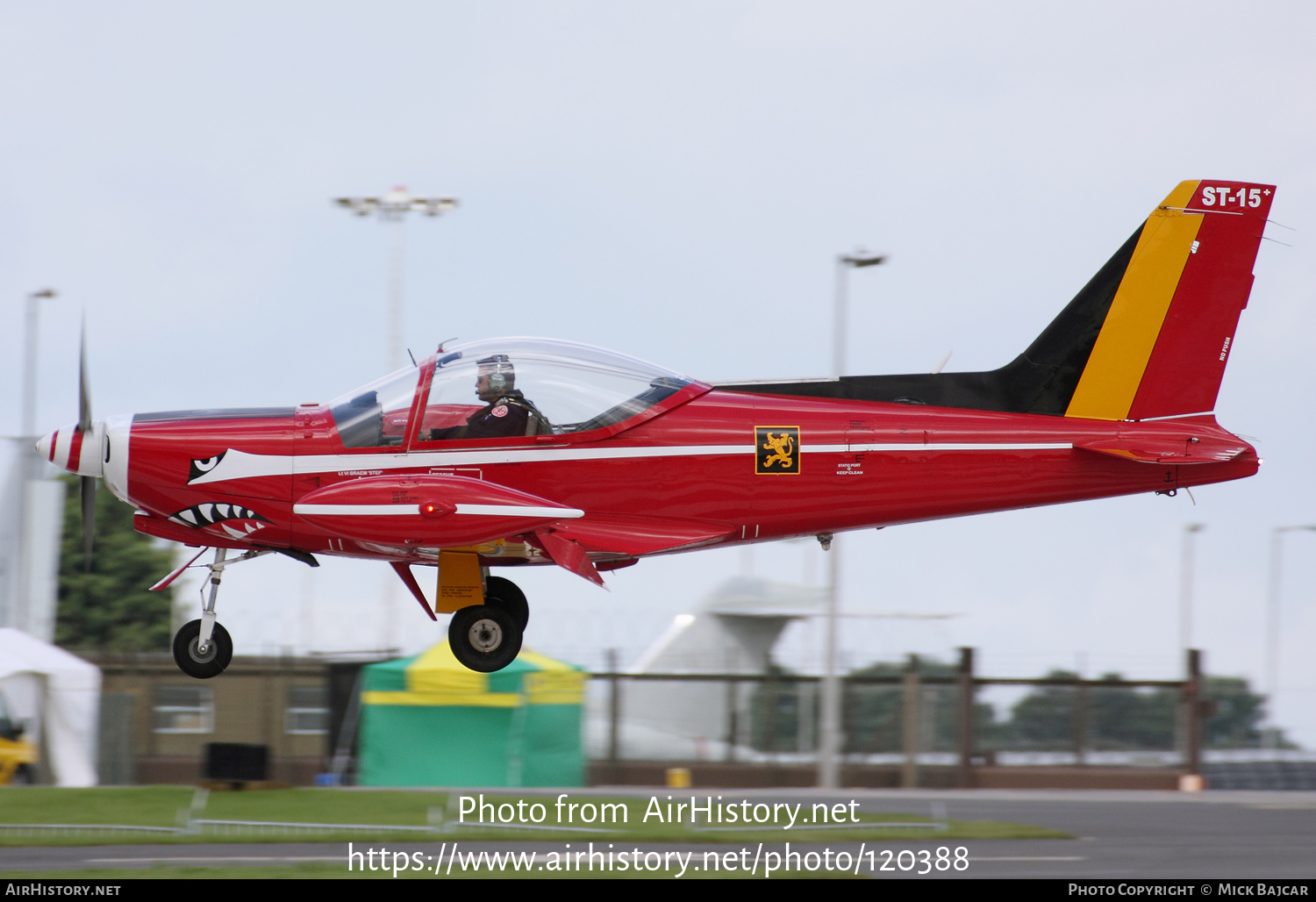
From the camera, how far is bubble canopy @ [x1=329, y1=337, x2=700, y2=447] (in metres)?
11.1

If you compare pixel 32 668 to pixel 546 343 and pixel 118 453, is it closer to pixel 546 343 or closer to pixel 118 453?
pixel 118 453

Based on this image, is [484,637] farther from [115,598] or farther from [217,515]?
[115,598]

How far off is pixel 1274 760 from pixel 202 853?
2600cm

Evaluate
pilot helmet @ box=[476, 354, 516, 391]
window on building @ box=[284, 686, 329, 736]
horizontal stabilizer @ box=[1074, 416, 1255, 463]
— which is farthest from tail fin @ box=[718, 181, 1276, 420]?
window on building @ box=[284, 686, 329, 736]

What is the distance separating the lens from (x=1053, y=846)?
2205 cm

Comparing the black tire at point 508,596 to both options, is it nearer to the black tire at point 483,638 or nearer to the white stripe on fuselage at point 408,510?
the black tire at point 483,638

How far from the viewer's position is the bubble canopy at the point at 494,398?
1111cm

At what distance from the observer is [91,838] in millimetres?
21531

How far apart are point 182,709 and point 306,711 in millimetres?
2823

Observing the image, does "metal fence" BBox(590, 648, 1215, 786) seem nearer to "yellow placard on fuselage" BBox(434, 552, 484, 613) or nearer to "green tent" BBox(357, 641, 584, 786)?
"green tent" BBox(357, 641, 584, 786)

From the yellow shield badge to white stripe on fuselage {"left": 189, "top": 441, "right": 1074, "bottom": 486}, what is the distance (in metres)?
0.07

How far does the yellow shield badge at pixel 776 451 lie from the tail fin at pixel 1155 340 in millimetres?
663

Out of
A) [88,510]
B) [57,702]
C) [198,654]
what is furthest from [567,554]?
[57,702]
